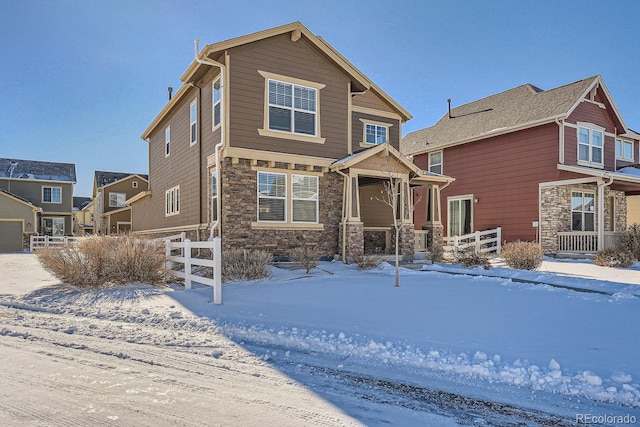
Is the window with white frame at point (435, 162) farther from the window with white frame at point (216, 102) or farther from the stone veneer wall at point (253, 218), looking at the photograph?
the window with white frame at point (216, 102)

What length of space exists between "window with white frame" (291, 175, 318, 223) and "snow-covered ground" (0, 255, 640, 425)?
527 cm

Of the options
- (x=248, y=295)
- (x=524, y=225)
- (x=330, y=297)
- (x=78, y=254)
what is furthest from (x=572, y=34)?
(x=78, y=254)

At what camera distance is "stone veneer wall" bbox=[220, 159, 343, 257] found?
1209cm

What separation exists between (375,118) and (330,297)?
37.0 feet

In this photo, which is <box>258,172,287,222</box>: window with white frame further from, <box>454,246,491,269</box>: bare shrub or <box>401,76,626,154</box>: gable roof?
<box>401,76,626,154</box>: gable roof

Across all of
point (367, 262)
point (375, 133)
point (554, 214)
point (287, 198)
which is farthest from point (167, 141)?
point (554, 214)

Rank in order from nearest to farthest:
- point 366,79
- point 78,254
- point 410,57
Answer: point 78,254 < point 366,79 < point 410,57

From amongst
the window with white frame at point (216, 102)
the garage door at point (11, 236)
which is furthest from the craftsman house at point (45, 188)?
the window with white frame at point (216, 102)

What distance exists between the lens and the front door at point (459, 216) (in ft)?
70.1

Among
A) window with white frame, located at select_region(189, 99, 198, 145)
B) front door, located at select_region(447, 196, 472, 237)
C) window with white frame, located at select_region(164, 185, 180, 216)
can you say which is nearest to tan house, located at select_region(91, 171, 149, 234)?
window with white frame, located at select_region(164, 185, 180, 216)

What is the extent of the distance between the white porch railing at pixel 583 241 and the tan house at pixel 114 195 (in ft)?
103

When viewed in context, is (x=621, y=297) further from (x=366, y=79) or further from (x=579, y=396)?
(x=366, y=79)

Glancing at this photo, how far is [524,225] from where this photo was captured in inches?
729

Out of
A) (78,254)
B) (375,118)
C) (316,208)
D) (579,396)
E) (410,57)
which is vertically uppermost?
(410,57)
